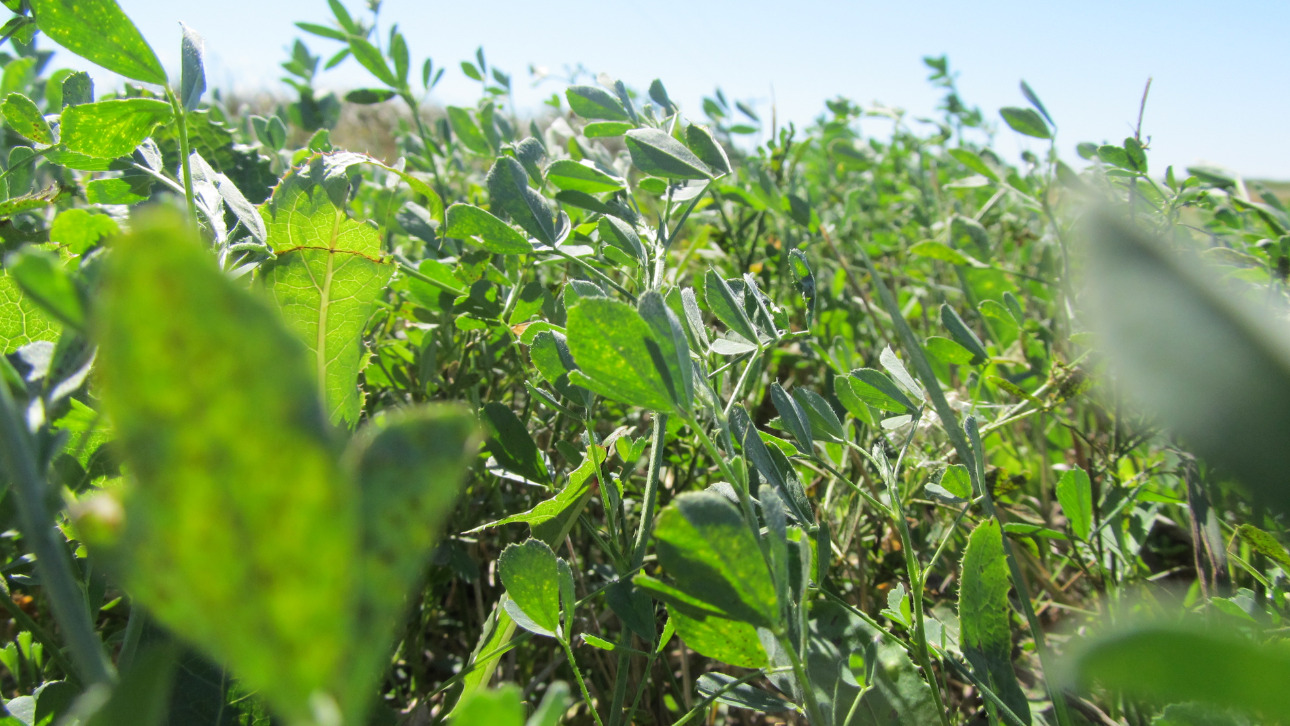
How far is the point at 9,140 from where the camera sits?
143 centimetres

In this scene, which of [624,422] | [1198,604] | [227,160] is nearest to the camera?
[1198,604]

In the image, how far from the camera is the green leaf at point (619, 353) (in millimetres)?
487

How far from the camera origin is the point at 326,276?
0.70m

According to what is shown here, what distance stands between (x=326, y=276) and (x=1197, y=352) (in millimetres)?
654

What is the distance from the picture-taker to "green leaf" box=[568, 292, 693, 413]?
0.49 metres

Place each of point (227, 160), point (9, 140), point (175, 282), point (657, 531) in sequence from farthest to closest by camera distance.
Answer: point (9, 140)
point (227, 160)
point (657, 531)
point (175, 282)

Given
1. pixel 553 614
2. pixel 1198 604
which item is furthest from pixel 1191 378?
pixel 1198 604

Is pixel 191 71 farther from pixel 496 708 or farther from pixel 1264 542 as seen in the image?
pixel 1264 542

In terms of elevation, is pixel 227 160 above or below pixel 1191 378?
below

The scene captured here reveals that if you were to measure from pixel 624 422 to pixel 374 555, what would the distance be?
35.5 inches

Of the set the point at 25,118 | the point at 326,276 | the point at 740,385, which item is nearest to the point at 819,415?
the point at 740,385

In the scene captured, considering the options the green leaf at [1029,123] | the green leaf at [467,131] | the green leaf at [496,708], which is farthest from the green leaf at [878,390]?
the green leaf at [467,131]

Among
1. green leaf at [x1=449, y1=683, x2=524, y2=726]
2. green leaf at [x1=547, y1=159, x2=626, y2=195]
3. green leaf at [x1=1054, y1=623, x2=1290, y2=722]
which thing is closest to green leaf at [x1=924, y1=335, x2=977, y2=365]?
green leaf at [x1=547, y1=159, x2=626, y2=195]

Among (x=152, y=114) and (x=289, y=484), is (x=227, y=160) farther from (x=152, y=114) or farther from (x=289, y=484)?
(x=289, y=484)
